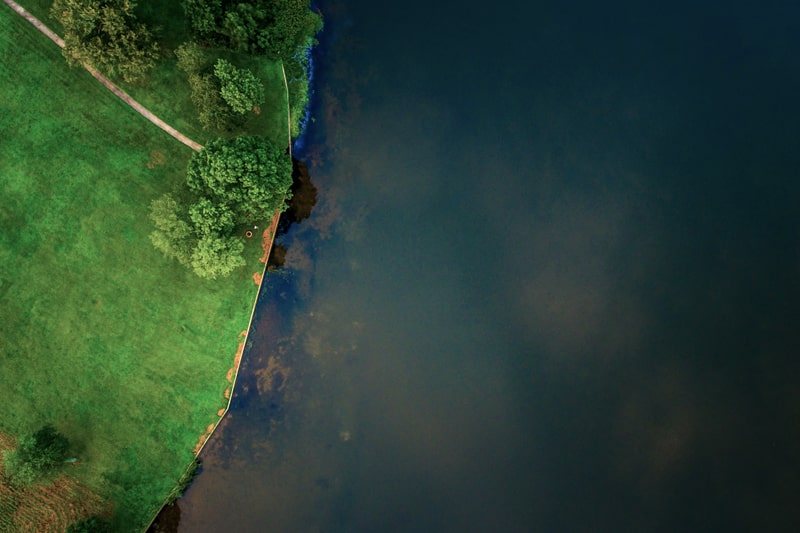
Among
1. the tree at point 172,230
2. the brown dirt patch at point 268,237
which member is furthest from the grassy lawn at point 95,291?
the brown dirt patch at point 268,237

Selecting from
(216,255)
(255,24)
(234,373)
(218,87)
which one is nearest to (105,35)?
(218,87)

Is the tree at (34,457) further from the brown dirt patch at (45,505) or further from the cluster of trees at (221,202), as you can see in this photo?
the cluster of trees at (221,202)

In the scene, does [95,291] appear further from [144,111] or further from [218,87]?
[218,87]

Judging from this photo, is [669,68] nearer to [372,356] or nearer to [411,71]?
[411,71]

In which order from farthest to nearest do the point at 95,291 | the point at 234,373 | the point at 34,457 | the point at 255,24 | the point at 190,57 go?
the point at 234,373
the point at 95,291
the point at 255,24
the point at 190,57
the point at 34,457

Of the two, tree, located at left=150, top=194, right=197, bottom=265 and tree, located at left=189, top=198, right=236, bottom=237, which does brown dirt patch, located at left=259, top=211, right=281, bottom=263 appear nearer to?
tree, located at left=189, top=198, right=236, bottom=237
